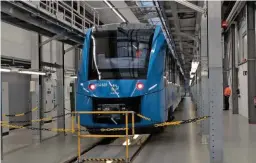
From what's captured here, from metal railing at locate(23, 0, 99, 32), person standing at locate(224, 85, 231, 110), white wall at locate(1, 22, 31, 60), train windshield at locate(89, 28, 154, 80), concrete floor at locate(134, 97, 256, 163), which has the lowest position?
concrete floor at locate(134, 97, 256, 163)

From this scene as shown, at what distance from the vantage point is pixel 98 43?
8.84 metres

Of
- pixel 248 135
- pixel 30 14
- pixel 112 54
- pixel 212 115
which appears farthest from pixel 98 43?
pixel 248 135

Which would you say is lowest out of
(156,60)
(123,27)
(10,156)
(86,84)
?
(10,156)

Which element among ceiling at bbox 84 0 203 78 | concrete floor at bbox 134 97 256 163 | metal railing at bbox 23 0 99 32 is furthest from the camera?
ceiling at bbox 84 0 203 78

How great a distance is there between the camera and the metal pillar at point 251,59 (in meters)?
13.1

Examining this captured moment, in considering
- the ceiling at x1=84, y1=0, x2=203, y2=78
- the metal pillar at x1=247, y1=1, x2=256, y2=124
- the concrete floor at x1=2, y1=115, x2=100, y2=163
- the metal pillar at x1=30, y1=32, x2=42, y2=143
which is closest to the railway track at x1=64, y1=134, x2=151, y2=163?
the concrete floor at x1=2, y1=115, x2=100, y2=163

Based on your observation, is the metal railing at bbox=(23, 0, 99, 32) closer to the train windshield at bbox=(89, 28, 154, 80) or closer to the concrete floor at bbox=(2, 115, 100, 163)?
the train windshield at bbox=(89, 28, 154, 80)

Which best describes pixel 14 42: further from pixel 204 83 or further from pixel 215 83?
pixel 215 83

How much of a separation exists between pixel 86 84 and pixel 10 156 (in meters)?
2.46

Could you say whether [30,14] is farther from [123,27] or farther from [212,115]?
[212,115]

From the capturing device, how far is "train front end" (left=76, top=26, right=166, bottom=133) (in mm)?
8328

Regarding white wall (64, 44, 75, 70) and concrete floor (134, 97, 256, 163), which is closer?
concrete floor (134, 97, 256, 163)

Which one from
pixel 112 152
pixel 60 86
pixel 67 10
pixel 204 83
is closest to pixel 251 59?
pixel 204 83

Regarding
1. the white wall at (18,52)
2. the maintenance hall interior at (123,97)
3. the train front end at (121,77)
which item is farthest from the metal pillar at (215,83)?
the white wall at (18,52)
